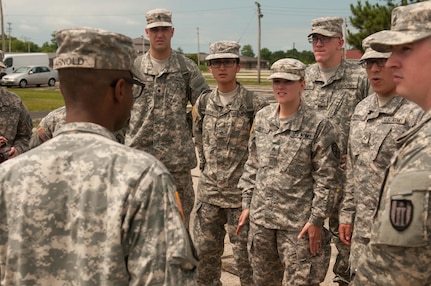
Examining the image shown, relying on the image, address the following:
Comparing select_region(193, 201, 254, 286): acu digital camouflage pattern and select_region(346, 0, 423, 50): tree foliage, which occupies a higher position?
select_region(346, 0, 423, 50): tree foliage

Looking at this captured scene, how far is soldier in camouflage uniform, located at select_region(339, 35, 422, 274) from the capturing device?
3.65 meters

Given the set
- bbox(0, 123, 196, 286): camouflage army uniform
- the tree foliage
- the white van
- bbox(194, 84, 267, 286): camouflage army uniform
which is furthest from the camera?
the white van

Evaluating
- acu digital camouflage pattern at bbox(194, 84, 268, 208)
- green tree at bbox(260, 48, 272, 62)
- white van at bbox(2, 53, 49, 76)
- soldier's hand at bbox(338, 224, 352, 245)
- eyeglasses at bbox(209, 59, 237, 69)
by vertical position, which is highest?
green tree at bbox(260, 48, 272, 62)

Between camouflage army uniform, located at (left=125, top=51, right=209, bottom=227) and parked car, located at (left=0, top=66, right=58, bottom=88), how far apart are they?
97.4 ft

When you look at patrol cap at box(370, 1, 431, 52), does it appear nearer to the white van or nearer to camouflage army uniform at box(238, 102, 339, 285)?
camouflage army uniform at box(238, 102, 339, 285)

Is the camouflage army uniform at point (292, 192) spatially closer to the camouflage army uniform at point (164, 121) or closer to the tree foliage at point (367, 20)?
the camouflage army uniform at point (164, 121)

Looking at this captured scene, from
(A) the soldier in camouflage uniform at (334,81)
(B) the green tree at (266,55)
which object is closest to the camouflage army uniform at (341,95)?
(A) the soldier in camouflage uniform at (334,81)

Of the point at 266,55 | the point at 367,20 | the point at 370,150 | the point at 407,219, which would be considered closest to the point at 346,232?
the point at 370,150

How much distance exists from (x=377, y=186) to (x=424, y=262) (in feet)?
5.37

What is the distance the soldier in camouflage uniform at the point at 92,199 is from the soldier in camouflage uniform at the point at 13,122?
3217 mm

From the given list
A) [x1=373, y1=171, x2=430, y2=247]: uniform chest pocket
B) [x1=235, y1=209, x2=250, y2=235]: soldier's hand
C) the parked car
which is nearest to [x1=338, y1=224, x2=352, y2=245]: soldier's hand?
[x1=235, y1=209, x2=250, y2=235]: soldier's hand

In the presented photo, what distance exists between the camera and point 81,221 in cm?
173

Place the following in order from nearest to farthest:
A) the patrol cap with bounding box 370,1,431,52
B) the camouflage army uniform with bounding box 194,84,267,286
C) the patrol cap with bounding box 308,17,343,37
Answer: the patrol cap with bounding box 370,1,431,52, the camouflage army uniform with bounding box 194,84,267,286, the patrol cap with bounding box 308,17,343,37

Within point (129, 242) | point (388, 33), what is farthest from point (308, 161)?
point (129, 242)
